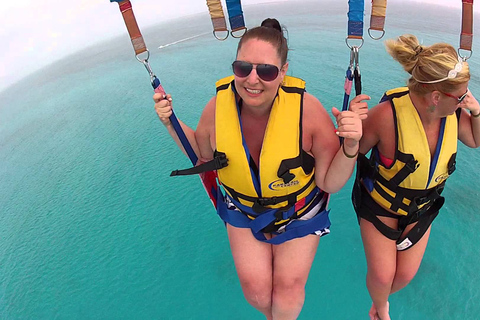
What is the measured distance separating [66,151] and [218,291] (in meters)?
3.47

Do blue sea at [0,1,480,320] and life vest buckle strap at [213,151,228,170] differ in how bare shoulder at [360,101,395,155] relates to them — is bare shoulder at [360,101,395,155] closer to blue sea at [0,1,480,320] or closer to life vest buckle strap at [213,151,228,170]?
life vest buckle strap at [213,151,228,170]

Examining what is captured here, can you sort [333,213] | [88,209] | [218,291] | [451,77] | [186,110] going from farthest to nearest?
1. [186,110]
2. [88,209]
3. [333,213]
4. [218,291]
5. [451,77]

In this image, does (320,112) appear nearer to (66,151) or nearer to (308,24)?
(66,151)

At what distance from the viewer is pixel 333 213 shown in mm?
3182

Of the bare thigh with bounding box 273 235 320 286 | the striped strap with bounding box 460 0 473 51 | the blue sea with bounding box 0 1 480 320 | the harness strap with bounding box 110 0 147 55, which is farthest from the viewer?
the blue sea with bounding box 0 1 480 320

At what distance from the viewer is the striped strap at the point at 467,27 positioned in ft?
5.19

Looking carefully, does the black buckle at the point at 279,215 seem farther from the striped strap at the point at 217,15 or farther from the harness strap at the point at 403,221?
the striped strap at the point at 217,15

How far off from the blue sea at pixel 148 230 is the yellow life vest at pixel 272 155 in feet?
4.13

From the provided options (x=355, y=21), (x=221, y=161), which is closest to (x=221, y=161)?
(x=221, y=161)

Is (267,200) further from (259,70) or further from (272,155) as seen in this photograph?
(259,70)

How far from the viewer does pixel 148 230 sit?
3.25 meters

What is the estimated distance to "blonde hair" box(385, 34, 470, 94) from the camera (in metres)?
1.42

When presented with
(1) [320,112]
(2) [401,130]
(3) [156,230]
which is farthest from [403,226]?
(3) [156,230]

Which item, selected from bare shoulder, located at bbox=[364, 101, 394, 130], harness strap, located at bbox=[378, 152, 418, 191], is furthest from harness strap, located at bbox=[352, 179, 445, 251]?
bare shoulder, located at bbox=[364, 101, 394, 130]
